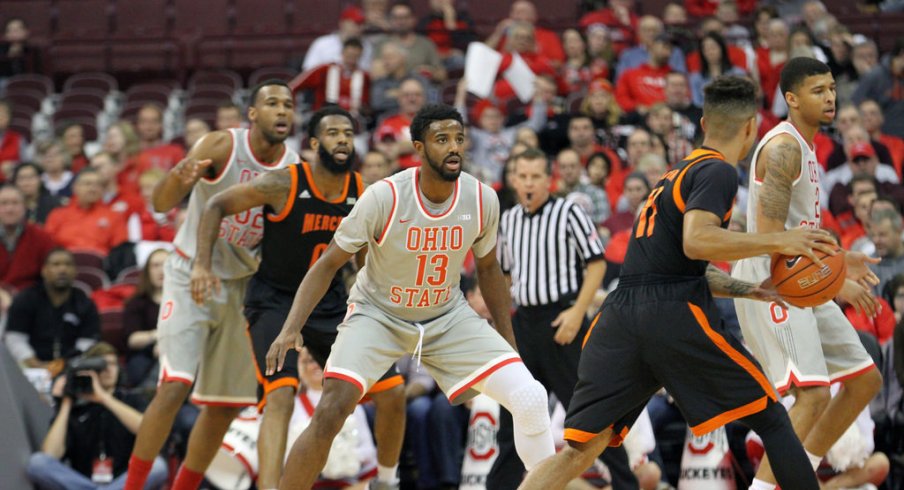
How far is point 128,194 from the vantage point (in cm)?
1257

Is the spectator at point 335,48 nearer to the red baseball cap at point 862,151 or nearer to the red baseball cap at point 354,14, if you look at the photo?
the red baseball cap at point 354,14

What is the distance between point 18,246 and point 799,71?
725cm

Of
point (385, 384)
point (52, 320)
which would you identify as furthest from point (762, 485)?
point (52, 320)

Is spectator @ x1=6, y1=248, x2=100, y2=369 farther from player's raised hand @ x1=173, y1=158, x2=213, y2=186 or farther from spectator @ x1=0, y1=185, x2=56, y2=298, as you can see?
player's raised hand @ x1=173, y1=158, x2=213, y2=186

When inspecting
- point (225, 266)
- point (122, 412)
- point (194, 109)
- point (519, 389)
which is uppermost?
point (194, 109)

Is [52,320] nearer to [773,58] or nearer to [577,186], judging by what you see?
[577,186]

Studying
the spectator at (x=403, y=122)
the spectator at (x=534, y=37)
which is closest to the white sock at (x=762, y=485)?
the spectator at (x=403, y=122)

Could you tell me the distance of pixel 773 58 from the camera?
13.9 meters

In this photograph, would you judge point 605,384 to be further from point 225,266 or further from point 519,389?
point 225,266

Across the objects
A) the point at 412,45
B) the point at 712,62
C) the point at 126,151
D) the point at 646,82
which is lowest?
the point at 126,151

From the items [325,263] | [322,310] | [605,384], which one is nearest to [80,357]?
[322,310]

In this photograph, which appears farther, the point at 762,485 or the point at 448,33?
the point at 448,33

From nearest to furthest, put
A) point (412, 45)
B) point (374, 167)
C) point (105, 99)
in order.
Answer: point (374, 167) → point (412, 45) → point (105, 99)

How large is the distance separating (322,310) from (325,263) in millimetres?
930
